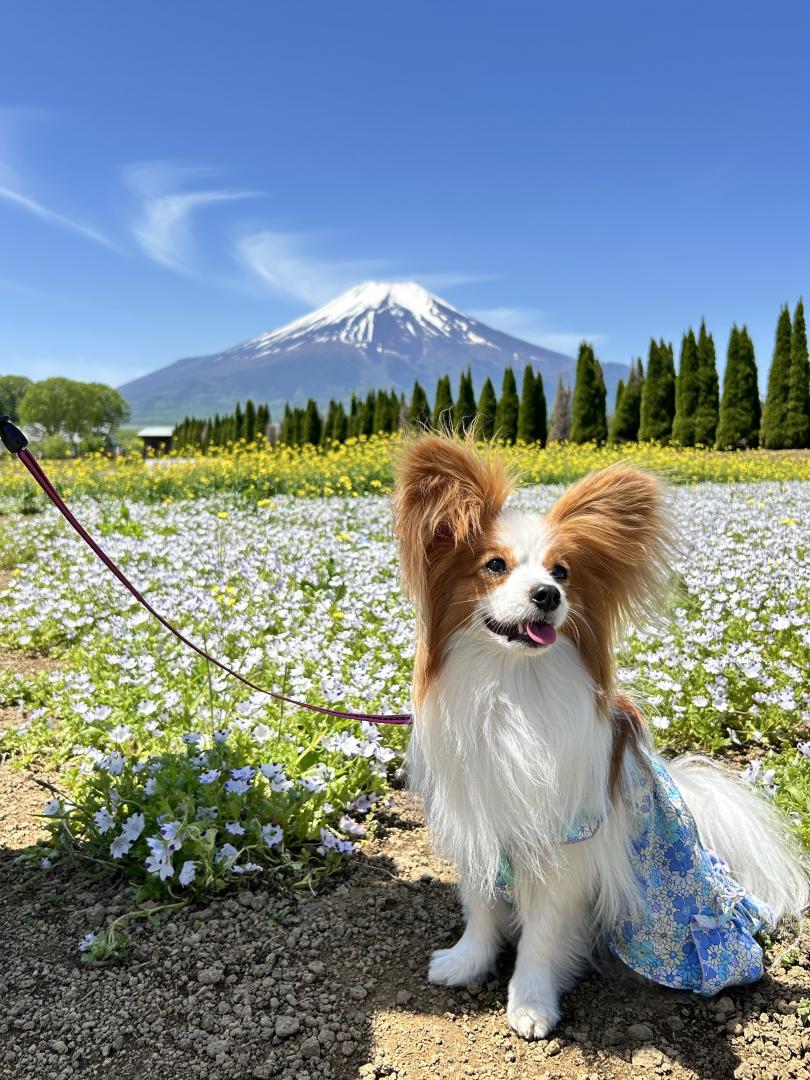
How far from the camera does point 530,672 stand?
2.02 meters

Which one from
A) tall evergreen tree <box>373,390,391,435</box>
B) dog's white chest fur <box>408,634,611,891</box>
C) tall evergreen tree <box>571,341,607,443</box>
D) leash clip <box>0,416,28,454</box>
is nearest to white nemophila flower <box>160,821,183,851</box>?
dog's white chest fur <box>408,634,611,891</box>

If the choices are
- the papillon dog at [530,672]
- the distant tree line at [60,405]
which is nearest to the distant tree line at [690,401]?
the papillon dog at [530,672]

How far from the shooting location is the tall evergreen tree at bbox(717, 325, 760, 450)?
1029 inches

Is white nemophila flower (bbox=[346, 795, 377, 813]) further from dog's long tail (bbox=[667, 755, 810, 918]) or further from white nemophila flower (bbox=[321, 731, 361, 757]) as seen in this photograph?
dog's long tail (bbox=[667, 755, 810, 918])

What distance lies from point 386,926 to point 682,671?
2315 mm

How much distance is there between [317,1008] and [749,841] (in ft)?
4.97

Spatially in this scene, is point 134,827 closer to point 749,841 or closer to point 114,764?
point 114,764

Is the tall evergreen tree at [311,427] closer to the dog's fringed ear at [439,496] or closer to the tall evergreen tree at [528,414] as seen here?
the tall evergreen tree at [528,414]

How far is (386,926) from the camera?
2.83m

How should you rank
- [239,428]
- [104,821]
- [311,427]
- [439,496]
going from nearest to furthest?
[439,496], [104,821], [311,427], [239,428]

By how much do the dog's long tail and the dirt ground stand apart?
0.19 m

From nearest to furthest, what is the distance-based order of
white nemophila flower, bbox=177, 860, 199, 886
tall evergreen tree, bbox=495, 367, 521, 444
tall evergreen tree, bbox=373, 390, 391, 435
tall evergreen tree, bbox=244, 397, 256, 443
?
1. white nemophila flower, bbox=177, 860, 199, 886
2. tall evergreen tree, bbox=495, 367, 521, 444
3. tall evergreen tree, bbox=373, 390, 391, 435
4. tall evergreen tree, bbox=244, 397, 256, 443

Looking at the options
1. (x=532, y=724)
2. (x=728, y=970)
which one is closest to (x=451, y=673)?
(x=532, y=724)

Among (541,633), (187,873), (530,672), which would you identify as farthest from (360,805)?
(541,633)
